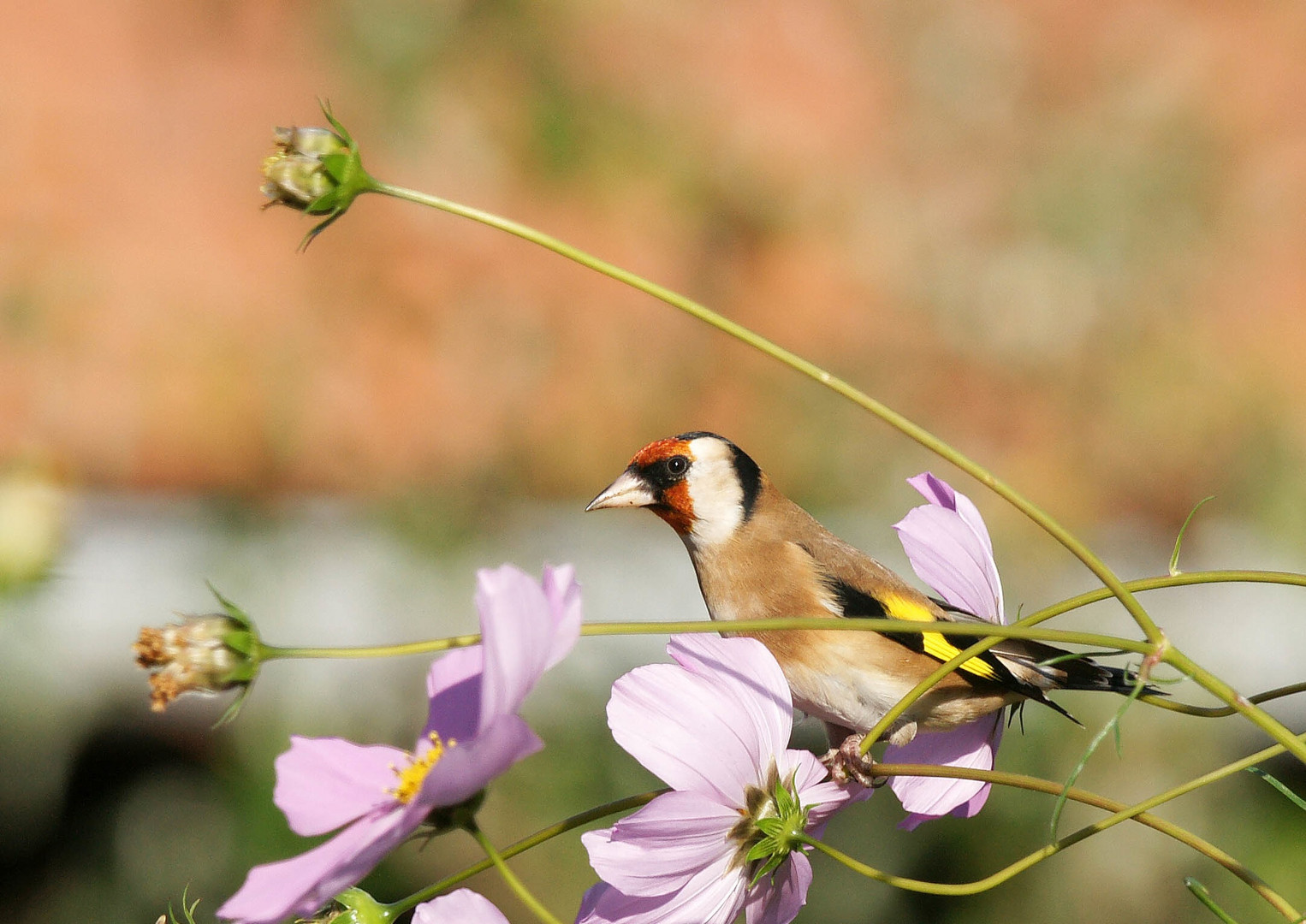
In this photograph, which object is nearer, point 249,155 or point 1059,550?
point 1059,550

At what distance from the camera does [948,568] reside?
65 cm

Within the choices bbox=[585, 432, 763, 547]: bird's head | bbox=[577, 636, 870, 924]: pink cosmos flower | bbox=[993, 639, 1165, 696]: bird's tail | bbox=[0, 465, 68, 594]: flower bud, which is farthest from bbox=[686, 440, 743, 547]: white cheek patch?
bbox=[0, 465, 68, 594]: flower bud

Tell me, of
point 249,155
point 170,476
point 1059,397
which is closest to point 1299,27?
point 1059,397

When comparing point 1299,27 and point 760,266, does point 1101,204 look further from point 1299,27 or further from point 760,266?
point 1299,27

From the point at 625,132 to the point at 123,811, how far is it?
1608 mm

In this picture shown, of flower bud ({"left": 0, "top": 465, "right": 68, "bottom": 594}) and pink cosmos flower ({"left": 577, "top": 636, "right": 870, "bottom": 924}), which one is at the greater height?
pink cosmos flower ({"left": 577, "top": 636, "right": 870, "bottom": 924})

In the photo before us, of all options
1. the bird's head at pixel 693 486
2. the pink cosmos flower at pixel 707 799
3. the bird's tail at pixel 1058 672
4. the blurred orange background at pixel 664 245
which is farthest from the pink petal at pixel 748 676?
the blurred orange background at pixel 664 245

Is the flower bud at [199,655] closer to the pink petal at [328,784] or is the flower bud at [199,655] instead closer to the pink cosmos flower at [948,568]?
the pink petal at [328,784]

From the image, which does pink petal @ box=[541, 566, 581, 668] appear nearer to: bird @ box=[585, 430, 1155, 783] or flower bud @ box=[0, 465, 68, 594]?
bird @ box=[585, 430, 1155, 783]

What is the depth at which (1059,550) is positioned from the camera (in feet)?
6.81

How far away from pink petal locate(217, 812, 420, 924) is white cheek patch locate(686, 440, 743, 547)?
0.57 m

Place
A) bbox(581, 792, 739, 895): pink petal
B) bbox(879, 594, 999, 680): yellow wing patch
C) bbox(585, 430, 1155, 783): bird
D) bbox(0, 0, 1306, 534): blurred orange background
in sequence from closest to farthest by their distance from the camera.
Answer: bbox(581, 792, 739, 895): pink petal, bbox(585, 430, 1155, 783): bird, bbox(879, 594, 999, 680): yellow wing patch, bbox(0, 0, 1306, 534): blurred orange background

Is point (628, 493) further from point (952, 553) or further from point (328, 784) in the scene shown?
point (328, 784)

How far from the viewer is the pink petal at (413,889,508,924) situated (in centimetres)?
52
